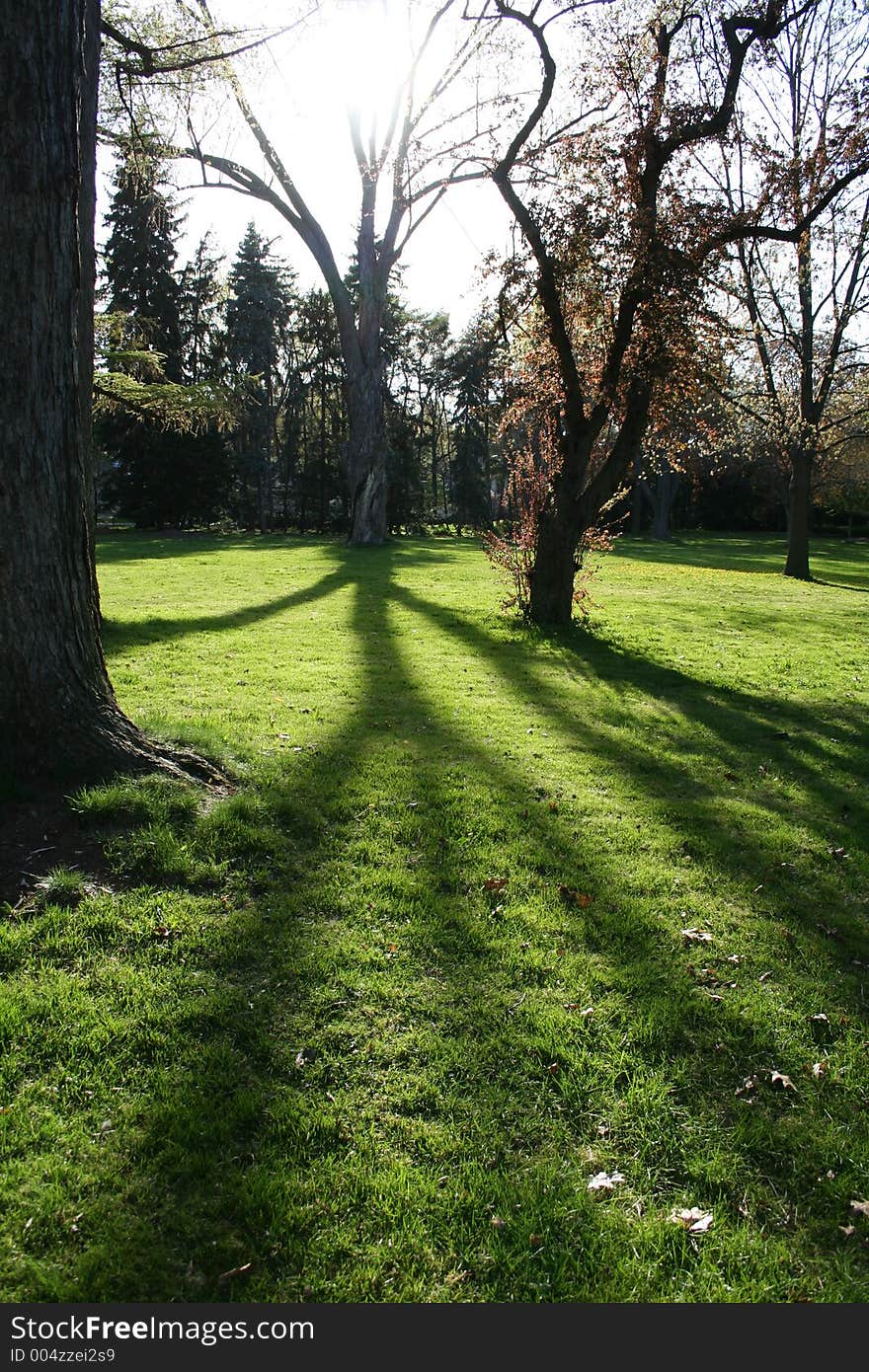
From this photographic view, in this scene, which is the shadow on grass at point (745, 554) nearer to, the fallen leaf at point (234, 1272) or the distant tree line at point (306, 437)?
the distant tree line at point (306, 437)

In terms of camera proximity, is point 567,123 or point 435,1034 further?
point 567,123

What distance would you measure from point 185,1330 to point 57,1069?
3.42 feet

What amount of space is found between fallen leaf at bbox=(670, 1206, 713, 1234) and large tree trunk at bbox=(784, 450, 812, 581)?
22.8m

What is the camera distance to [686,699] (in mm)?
8070

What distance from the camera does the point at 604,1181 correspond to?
2.38 metres

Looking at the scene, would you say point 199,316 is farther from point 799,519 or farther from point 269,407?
point 799,519

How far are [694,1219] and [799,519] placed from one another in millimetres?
23947

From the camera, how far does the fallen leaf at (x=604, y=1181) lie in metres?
2.35

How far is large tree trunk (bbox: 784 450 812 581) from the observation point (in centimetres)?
2234

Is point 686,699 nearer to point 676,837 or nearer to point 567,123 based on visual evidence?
point 676,837

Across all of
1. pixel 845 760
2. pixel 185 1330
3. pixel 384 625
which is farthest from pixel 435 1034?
pixel 384 625

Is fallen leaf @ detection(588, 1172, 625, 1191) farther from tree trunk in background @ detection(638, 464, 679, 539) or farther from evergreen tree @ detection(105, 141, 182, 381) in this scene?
tree trunk in background @ detection(638, 464, 679, 539)

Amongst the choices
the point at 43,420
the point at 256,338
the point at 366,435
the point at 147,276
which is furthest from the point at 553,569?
the point at 256,338

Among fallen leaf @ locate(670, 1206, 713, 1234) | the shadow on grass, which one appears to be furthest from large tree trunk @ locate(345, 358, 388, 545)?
fallen leaf @ locate(670, 1206, 713, 1234)
